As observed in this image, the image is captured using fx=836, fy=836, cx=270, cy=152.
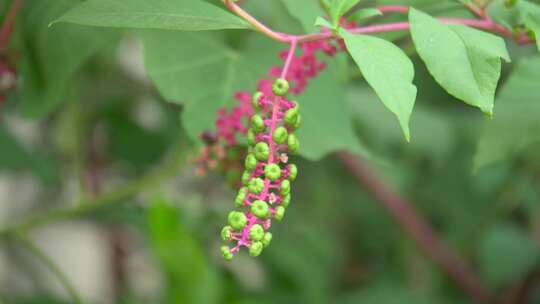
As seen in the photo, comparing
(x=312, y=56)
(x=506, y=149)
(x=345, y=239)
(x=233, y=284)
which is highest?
(x=312, y=56)

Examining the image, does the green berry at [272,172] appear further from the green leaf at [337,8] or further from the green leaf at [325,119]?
the green leaf at [325,119]

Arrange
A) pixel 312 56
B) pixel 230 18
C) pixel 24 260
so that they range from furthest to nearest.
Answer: pixel 24 260 < pixel 312 56 < pixel 230 18

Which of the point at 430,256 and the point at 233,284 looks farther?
the point at 430,256

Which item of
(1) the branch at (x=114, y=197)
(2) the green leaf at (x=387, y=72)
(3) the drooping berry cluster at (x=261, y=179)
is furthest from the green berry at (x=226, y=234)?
(1) the branch at (x=114, y=197)

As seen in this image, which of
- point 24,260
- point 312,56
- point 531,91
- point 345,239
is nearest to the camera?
point 312,56

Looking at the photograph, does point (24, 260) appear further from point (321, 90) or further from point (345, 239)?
point (321, 90)

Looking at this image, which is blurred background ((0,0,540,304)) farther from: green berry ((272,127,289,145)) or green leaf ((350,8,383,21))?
green berry ((272,127,289,145))

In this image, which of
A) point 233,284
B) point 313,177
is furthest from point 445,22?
point 313,177

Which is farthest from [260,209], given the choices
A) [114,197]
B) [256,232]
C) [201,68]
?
[114,197]
